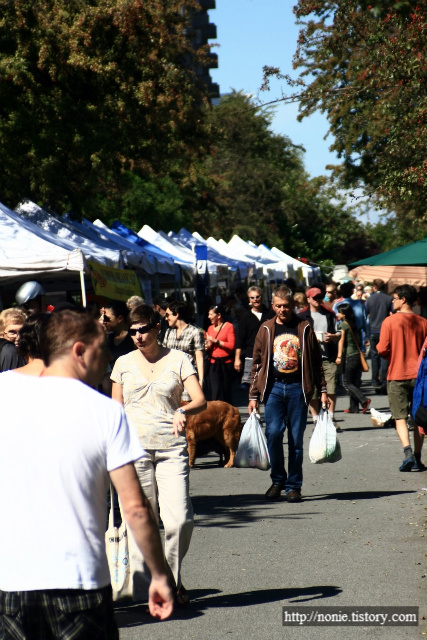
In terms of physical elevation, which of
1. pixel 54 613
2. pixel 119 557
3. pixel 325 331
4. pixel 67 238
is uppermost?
pixel 67 238

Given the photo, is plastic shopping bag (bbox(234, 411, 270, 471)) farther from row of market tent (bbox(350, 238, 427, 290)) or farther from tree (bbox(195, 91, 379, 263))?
tree (bbox(195, 91, 379, 263))

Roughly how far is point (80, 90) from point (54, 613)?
57.3ft

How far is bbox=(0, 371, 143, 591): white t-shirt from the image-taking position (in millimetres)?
3033

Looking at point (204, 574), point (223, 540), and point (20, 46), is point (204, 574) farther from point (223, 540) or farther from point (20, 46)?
point (20, 46)

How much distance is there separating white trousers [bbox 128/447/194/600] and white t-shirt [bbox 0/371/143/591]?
2658 millimetres

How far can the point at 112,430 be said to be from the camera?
10.0ft

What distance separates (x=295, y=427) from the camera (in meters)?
9.21

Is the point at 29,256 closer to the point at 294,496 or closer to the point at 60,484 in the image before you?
the point at 294,496

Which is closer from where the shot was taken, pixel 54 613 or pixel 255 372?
pixel 54 613

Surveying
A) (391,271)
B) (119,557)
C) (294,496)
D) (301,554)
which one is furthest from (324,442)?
(391,271)

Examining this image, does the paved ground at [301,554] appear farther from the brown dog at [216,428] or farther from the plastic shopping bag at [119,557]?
the brown dog at [216,428]

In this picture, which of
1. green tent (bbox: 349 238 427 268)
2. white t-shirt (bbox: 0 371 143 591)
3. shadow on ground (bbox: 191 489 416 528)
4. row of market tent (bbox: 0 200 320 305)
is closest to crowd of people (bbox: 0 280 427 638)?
white t-shirt (bbox: 0 371 143 591)

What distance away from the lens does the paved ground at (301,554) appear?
18.1ft

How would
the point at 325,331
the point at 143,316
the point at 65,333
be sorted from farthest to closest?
the point at 325,331 → the point at 143,316 → the point at 65,333
